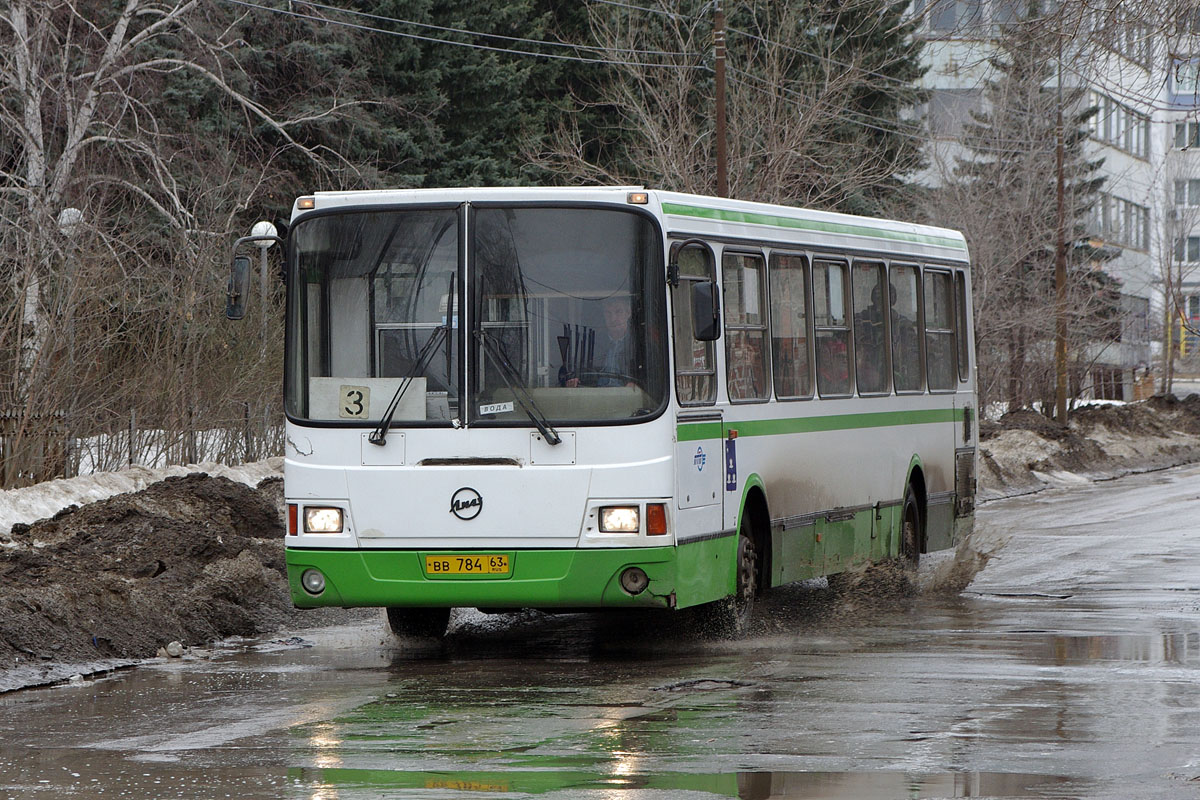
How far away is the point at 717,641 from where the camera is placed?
12.7 m

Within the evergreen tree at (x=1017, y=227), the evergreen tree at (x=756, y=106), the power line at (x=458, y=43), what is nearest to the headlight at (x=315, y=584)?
the evergreen tree at (x=756, y=106)

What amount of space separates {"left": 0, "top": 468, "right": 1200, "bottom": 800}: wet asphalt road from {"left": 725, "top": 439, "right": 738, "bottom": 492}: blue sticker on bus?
1000 millimetres

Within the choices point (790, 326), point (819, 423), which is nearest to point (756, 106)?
point (819, 423)

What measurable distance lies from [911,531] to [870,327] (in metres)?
2.16

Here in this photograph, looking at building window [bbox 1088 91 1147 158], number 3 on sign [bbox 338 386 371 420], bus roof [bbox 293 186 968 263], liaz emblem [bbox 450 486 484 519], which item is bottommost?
liaz emblem [bbox 450 486 484 519]

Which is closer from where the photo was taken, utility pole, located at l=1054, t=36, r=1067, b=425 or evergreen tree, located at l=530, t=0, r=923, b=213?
evergreen tree, located at l=530, t=0, r=923, b=213

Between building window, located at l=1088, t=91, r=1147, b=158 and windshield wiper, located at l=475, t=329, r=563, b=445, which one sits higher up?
building window, located at l=1088, t=91, r=1147, b=158

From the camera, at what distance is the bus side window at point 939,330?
16.6 metres

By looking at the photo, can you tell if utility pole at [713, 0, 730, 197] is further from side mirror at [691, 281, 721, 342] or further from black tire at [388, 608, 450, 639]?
side mirror at [691, 281, 721, 342]

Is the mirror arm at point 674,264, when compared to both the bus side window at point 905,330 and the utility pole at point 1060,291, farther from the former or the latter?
the utility pole at point 1060,291

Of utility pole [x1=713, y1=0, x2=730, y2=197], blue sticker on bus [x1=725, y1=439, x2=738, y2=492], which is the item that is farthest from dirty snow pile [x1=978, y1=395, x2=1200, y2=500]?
blue sticker on bus [x1=725, y1=439, x2=738, y2=492]

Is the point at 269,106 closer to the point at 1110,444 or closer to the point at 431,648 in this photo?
the point at 1110,444

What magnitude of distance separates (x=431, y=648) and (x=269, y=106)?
2585 centimetres

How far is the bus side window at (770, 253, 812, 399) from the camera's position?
1341 cm
